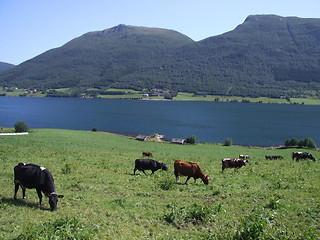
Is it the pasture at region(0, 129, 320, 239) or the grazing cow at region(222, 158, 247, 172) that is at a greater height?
the pasture at region(0, 129, 320, 239)

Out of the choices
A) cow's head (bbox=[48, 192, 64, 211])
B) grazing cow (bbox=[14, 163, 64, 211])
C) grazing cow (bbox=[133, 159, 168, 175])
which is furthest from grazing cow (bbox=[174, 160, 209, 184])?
cow's head (bbox=[48, 192, 64, 211])

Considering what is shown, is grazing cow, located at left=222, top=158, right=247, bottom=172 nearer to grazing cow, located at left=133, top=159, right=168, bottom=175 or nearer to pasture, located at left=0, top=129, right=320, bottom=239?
pasture, located at left=0, top=129, right=320, bottom=239

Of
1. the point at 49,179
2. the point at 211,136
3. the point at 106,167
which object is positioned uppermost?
the point at 49,179

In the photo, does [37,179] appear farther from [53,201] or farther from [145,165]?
[145,165]

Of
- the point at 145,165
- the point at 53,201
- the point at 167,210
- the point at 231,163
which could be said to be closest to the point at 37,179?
the point at 53,201

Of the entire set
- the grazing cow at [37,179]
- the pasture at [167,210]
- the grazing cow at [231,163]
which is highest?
the grazing cow at [37,179]

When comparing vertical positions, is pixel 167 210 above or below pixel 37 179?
below

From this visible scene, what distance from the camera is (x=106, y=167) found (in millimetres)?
22859

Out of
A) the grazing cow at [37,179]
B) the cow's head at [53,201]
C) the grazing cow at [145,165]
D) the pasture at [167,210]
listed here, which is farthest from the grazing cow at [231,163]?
the cow's head at [53,201]

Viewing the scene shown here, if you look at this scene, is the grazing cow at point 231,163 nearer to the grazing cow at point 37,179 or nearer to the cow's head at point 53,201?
the grazing cow at point 37,179

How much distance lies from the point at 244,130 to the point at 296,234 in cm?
10370


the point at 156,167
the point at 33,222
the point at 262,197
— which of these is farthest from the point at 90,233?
the point at 156,167

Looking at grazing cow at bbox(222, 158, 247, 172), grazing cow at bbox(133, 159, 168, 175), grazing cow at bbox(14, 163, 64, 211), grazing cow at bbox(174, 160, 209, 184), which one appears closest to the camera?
grazing cow at bbox(14, 163, 64, 211)

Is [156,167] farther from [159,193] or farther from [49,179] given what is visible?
[49,179]
